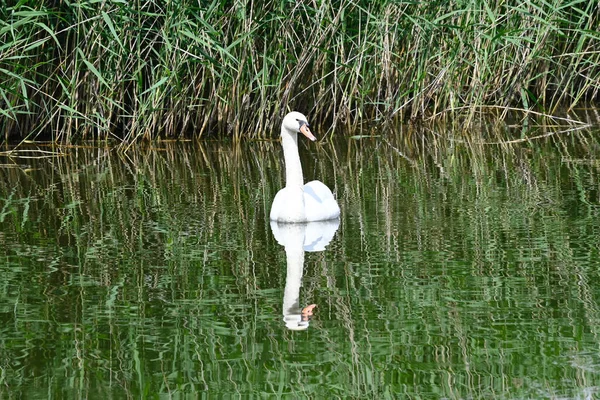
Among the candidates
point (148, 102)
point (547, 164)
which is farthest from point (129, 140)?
point (547, 164)

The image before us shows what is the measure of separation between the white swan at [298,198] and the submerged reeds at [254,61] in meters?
2.65

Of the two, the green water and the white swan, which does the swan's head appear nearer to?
the white swan

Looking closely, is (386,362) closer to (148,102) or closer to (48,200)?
(48,200)

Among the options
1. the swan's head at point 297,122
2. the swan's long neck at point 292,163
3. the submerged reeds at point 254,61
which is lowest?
the swan's long neck at point 292,163

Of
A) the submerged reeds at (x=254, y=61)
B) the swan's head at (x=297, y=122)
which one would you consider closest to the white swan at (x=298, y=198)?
the swan's head at (x=297, y=122)

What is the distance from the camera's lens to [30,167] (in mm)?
11008

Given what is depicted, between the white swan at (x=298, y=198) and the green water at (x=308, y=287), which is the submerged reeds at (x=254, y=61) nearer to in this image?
the green water at (x=308, y=287)

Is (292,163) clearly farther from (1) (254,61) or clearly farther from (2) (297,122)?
(1) (254,61)

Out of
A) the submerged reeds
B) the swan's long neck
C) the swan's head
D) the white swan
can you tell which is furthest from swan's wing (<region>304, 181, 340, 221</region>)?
the submerged reeds

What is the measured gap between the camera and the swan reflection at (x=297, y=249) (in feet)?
18.0

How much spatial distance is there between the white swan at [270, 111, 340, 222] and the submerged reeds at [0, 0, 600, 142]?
2655 mm

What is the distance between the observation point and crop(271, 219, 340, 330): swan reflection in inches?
216

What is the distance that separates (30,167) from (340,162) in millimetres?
2808

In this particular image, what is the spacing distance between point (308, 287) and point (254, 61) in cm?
616
